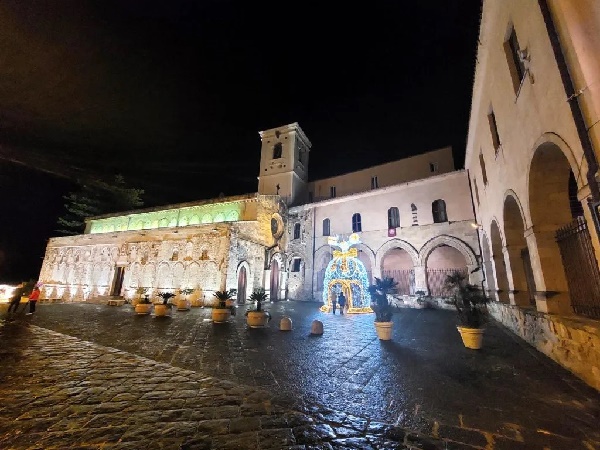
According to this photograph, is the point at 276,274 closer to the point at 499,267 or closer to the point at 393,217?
the point at 393,217

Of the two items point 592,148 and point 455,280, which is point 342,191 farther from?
point 592,148

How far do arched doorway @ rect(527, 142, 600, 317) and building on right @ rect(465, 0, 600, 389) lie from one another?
2 centimetres

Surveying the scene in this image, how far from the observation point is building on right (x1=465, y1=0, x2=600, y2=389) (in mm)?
3771

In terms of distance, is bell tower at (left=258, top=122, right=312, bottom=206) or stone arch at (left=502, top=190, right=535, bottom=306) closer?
→ stone arch at (left=502, top=190, right=535, bottom=306)

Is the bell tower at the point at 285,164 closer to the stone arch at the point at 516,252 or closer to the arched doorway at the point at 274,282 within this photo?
the arched doorway at the point at 274,282

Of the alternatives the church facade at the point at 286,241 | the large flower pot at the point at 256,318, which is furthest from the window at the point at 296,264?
the large flower pot at the point at 256,318

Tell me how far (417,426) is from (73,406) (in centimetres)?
427

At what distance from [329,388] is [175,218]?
23.0 meters

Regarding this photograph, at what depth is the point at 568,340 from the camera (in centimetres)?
466

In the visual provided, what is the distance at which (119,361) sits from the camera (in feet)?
17.0

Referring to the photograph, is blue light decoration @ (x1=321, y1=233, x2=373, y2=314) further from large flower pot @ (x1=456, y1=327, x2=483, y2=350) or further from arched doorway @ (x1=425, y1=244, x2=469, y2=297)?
large flower pot @ (x1=456, y1=327, x2=483, y2=350)

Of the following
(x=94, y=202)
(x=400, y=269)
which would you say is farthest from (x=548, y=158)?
(x=94, y=202)

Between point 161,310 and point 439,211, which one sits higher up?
point 439,211

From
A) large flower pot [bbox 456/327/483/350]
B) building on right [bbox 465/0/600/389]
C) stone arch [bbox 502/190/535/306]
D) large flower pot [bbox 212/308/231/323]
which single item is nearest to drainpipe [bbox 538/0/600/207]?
building on right [bbox 465/0/600/389]
